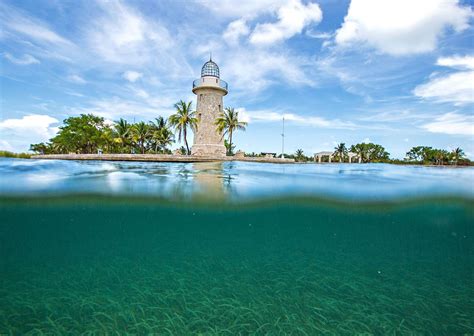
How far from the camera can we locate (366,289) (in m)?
5.84

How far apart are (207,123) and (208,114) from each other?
1.46 meters

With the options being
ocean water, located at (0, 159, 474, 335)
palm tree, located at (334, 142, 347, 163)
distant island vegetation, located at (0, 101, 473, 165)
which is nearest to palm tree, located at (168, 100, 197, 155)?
distant island vegetation, located at (0, 101, 473, 165)

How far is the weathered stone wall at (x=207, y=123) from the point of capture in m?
37.0

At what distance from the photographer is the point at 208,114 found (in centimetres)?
3709

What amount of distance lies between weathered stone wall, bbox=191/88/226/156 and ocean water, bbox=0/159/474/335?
2141 cm

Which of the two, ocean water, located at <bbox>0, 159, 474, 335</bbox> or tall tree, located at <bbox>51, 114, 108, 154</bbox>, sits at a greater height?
tall tree, located at <bbox>51, 114, 108, 154</bbox>

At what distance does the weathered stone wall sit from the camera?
37.0 meters

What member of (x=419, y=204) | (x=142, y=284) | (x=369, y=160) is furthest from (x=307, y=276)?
(x=369, y=160)

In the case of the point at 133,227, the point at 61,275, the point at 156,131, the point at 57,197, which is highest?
the point at 156,131

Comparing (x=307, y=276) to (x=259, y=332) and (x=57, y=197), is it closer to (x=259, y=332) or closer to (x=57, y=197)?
(x=259, y=332)

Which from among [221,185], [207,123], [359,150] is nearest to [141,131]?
[207,123]

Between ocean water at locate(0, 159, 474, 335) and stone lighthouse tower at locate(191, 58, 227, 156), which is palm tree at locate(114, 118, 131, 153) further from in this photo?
ocean water at locate(0, 159, 474, 335)

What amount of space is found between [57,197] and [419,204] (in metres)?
21.3

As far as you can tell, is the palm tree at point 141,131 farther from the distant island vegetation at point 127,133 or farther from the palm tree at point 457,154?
the palm tree at point 457,154
